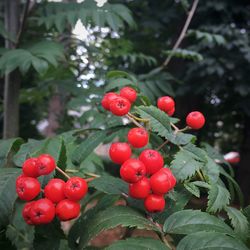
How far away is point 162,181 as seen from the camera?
0.86 meters

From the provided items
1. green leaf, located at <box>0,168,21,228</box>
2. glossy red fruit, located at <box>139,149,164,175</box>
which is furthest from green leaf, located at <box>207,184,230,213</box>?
green leaf, located at <box>0,168,21,228</box>

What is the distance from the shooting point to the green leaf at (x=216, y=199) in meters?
0.92

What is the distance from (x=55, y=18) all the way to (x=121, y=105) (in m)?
1.08

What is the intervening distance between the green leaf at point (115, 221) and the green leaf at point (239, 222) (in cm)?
24

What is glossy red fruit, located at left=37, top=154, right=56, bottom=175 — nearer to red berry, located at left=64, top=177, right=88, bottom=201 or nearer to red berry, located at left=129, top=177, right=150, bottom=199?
red berry, located at left=64, top=177, right=88, bottom=201

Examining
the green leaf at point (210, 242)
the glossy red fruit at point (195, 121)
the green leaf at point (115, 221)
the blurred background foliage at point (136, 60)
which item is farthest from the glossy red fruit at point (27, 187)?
the blurred background foliage at point (136, 60)

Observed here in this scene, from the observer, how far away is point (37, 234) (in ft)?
3.30

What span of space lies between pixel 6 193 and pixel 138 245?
0.42 metres

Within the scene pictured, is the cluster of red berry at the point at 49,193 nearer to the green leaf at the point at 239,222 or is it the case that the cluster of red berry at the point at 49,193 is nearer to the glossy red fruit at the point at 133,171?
the glossy red fruit at the point at 133,171

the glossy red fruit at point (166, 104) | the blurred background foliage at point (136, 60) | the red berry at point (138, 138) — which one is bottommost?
the blurred background foliage at point (136, 60)

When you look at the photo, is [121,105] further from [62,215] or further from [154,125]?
[62,215]

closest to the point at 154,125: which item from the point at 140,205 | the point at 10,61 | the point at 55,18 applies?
the point at 140,205

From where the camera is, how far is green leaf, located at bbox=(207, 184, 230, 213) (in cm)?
92

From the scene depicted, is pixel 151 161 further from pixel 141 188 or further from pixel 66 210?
pixel 66 210
